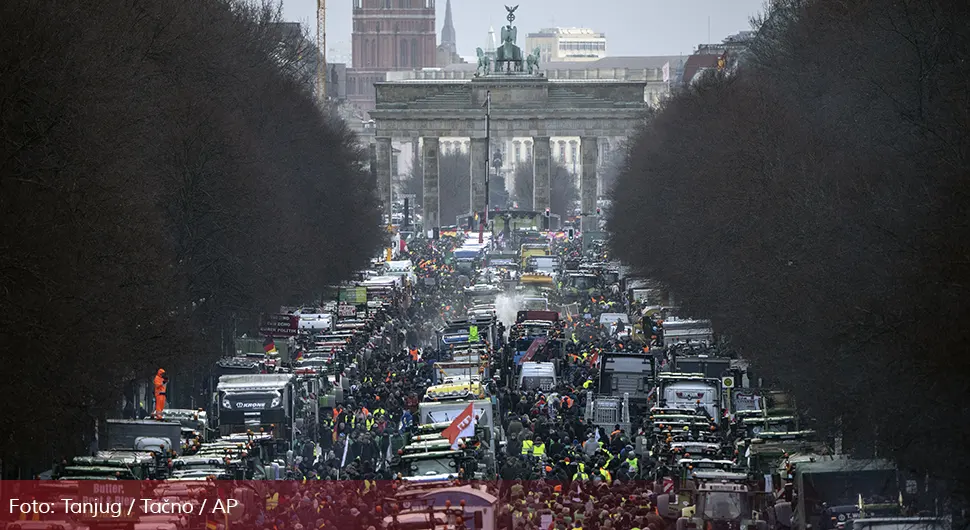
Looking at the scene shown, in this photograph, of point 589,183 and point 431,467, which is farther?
point 589,183

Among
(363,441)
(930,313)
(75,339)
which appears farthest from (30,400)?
(930,313)

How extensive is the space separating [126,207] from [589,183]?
11757cm

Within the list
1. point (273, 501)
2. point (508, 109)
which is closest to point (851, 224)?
point (273, 501)

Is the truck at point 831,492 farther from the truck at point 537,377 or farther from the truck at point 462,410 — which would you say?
the truck at point 537,377

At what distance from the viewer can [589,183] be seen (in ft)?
525

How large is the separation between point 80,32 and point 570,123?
119348mm

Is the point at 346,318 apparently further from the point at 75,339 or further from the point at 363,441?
the point at 75,339

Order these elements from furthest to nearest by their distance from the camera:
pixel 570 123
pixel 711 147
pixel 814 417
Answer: pixel 570 123
pixel 711 147
pixel 814 417

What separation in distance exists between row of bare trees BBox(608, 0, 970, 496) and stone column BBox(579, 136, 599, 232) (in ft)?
240

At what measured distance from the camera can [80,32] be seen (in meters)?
43.8

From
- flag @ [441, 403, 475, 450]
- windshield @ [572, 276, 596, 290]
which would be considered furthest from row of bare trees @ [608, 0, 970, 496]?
windshield @ [572, 276, 596, 290]

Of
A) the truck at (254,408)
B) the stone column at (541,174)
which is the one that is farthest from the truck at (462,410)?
the stone column at (541,174)

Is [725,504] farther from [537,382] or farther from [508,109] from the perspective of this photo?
[508,109]

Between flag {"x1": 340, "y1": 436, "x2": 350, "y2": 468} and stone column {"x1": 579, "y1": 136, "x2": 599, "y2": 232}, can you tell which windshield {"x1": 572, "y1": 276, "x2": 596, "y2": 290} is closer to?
flag {"x1": 340, "y1": 436, "x2": 350, "y2": 468}
